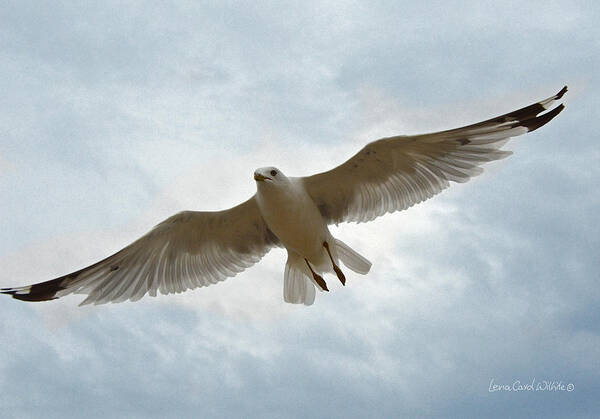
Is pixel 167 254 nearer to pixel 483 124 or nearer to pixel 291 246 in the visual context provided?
pixel 291 246

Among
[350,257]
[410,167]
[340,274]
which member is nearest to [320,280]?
[340,274]

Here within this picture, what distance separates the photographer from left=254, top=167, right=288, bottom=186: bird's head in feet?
26.1

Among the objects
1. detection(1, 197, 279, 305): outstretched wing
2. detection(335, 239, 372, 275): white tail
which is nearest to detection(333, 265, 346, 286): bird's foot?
detection(335, 239, 372, 275): white tail

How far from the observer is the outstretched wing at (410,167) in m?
7.98

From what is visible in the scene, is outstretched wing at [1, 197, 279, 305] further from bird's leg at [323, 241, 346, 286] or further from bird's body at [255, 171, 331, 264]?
bird's leg at [323, 241, 346, 286]

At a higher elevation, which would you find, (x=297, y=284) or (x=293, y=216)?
(x=293, y=216)

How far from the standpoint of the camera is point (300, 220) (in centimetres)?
823

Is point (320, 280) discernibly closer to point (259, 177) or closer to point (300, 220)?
point (300, 220)

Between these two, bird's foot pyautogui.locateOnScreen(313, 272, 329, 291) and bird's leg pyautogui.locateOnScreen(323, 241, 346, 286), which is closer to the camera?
bird's leg pyautogui.locateOnScreen(323, 241, 346, 286)

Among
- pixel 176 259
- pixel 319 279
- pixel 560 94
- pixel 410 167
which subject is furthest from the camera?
pixel 176 259

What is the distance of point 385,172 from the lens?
8.41m

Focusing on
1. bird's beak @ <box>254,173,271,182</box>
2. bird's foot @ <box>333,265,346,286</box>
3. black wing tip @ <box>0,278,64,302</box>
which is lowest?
black wing tip @ <box>0,278,64,302</box>

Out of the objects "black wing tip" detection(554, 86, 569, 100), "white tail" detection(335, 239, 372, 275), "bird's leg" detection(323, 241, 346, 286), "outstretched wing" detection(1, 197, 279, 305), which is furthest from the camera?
"outstretched wing" detection(1, 197, 279, 305)

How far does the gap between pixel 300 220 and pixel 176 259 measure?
1.57m
